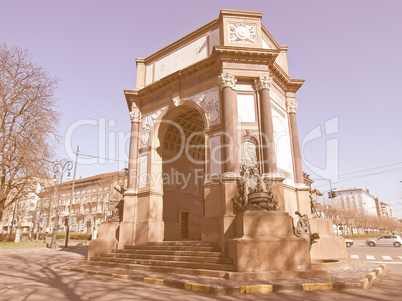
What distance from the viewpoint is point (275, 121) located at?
16266 mm

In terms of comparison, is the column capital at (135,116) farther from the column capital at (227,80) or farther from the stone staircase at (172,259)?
the stone staircase at (172,259)

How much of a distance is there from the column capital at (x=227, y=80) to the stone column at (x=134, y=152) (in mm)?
7138

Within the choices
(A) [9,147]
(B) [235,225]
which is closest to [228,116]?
(B) [235,225]

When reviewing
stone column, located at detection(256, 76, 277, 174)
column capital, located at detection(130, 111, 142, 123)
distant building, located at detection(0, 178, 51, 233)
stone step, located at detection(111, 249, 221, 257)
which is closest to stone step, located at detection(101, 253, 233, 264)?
stone step, located at detection(111, 249, 221, 257)

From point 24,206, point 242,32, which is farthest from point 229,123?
point 24,206

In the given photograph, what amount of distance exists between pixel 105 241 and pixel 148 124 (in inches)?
308

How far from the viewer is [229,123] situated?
1403cm

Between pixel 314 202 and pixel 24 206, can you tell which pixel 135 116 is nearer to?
pixel 314 202

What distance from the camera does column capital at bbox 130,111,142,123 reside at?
19.1m

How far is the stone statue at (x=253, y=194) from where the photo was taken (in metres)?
11.2

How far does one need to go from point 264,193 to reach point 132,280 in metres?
6.05

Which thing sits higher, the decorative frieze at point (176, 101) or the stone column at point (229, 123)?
the decorative frieze at point (176, 101)

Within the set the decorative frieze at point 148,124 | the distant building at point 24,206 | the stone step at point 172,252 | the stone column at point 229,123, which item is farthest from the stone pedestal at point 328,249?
the distant building at point 24,206

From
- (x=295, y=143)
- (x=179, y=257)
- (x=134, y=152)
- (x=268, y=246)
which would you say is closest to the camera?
(x=268, y=246)
